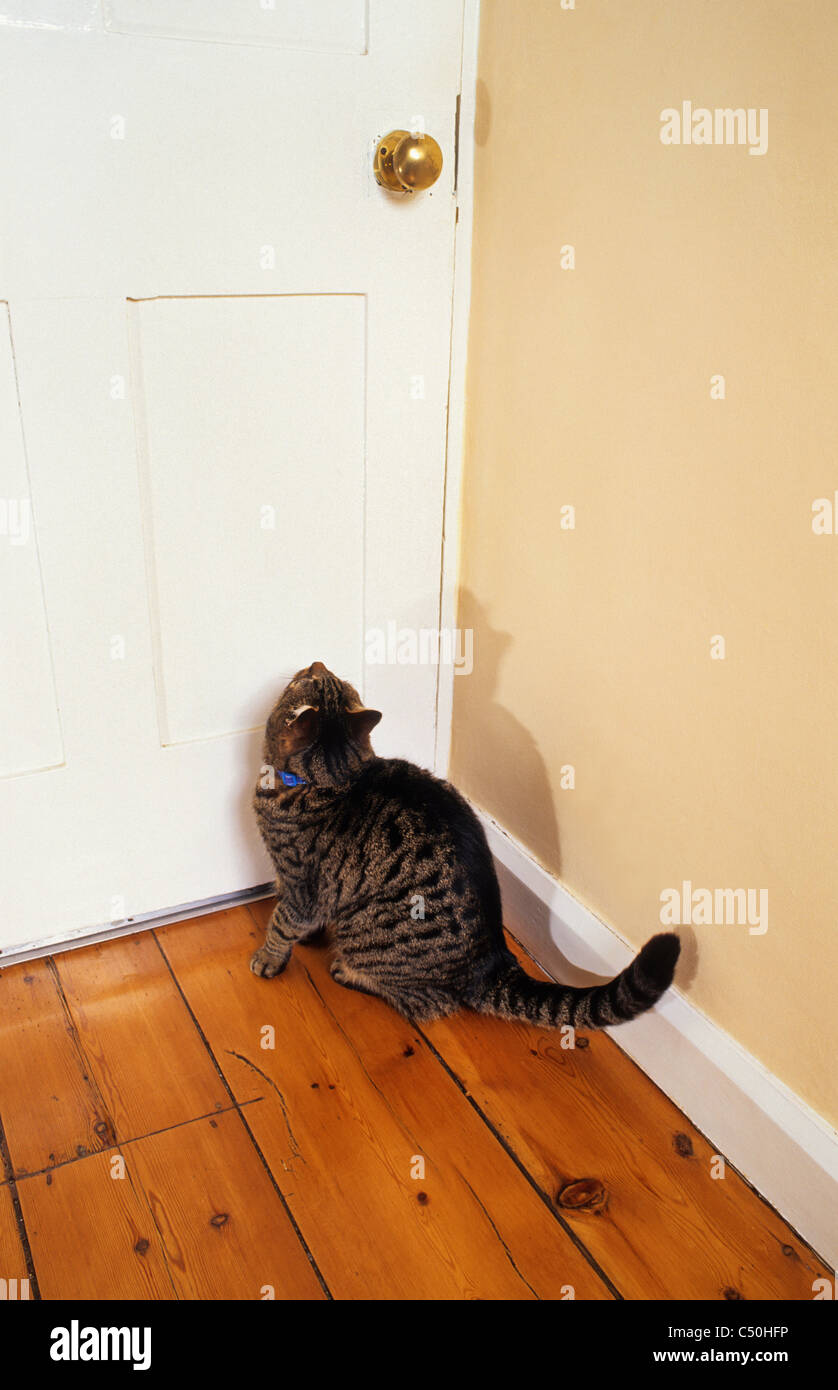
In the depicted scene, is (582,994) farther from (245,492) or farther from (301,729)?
(245,492)

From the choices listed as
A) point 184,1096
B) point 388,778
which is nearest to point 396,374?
point 388,778

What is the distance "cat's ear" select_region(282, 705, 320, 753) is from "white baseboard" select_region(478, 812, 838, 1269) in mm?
481

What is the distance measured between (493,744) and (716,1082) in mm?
673

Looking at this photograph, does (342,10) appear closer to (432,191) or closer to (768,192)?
(432,191)

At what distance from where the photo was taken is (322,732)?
1476 mm

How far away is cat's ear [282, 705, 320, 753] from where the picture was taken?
1437mm

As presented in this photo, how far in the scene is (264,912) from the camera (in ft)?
6.00

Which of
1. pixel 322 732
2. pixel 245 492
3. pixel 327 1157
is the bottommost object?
pixel 327 1157

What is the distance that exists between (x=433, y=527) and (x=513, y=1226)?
1.08 m

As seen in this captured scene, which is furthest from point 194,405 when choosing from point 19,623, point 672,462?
point 672,462

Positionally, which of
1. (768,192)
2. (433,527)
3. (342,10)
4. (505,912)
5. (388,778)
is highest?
(342,10)

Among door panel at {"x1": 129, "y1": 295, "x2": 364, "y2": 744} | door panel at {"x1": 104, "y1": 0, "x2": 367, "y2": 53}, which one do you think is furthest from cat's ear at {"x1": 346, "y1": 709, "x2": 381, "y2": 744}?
door panel at {"x1": 104, "y1": 0, "x2": 367, "y2": 53}

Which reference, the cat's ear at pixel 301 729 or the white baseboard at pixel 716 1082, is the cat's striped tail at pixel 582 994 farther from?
the cat's ear at pixel 301 729

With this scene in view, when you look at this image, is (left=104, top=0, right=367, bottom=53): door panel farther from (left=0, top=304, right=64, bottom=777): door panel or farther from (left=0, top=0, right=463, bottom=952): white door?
(left=0, top=304, right=64, bottom=777): door panel
